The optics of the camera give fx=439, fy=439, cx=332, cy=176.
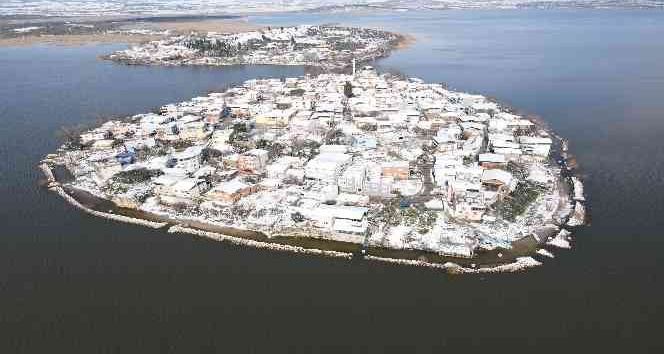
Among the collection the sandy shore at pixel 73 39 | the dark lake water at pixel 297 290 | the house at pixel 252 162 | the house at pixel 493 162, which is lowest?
the dark lake water at pixel 297 290

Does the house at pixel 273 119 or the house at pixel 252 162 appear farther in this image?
the house at pixel 273 119

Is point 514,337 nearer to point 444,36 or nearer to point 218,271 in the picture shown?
point 218,271

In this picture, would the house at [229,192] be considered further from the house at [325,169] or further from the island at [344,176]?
the house at [325,169]

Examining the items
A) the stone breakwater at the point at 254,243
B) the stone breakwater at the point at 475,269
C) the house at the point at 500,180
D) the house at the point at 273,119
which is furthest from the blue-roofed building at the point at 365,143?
the stone breakwater at the point at 475,269

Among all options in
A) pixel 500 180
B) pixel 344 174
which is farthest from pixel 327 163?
pixel 500 180

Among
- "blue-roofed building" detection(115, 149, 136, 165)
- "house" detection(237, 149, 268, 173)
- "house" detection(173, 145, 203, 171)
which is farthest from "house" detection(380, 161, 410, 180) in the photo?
"blue-roofed building" detection(115, 149, 136, 165)

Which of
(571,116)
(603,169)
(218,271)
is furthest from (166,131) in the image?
(571,116)

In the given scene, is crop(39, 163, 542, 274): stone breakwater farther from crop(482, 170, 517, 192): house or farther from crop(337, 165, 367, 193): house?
crop(482, 170, 517, 192): house
